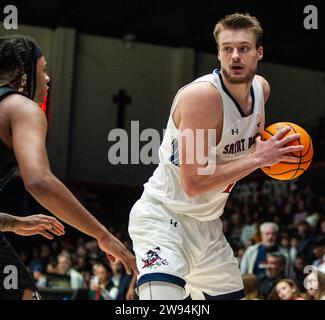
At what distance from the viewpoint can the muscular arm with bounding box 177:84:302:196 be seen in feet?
10.8

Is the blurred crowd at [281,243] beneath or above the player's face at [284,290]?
above

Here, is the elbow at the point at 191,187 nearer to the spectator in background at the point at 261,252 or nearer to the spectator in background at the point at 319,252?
the spectator in background at the point at 319,252

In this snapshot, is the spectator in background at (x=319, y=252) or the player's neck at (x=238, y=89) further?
the spectator in background at (x=319, y=252)

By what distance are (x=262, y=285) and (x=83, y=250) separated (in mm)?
5911

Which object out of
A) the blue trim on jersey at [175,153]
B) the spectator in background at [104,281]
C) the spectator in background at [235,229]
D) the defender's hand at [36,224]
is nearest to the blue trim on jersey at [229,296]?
the blue trim on jersey at [175,153]

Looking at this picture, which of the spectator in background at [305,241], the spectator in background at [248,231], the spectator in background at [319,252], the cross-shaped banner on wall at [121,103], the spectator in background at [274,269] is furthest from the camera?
the cross-shaped banner on wall at [121,103]

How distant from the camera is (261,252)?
865 centimetres

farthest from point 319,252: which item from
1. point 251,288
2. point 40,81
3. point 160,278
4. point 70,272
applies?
point 40,81

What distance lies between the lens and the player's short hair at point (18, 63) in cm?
282

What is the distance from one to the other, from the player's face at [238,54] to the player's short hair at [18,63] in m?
1.12

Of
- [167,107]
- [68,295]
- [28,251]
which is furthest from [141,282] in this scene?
[167,107]

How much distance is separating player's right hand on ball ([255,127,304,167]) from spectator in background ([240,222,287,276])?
202 inches

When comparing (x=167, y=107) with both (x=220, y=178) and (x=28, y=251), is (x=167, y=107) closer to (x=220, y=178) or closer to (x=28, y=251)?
(x=28, y=251)

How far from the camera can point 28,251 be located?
1463 centimetres
